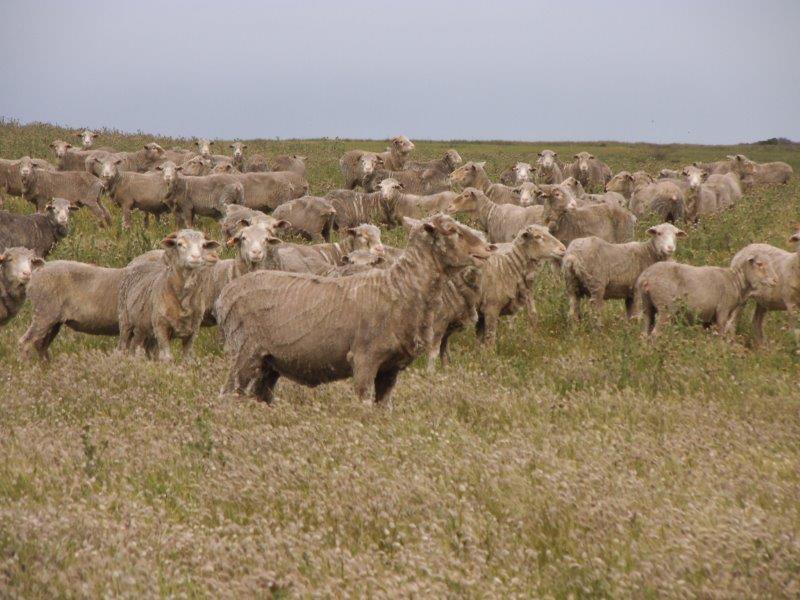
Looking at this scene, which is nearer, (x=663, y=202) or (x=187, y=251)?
(x=187, y=251)

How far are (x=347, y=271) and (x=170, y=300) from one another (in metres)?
2.06

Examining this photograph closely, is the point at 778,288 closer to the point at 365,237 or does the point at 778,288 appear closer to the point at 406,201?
the point at 365,237

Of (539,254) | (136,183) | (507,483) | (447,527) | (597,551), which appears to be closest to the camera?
(597,551)

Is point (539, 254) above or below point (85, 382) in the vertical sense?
above

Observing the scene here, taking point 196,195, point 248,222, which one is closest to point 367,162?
point 196,195

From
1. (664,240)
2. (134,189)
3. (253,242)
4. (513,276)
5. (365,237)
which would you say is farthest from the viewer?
(134,189)

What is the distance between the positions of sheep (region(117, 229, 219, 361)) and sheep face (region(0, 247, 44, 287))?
3.87 feet

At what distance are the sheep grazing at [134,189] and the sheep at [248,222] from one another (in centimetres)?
414

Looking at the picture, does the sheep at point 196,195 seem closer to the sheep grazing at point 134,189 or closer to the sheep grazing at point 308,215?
the sheep grazing at point 134,189

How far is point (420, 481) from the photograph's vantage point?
239 inches

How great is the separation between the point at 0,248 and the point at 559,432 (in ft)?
37.6

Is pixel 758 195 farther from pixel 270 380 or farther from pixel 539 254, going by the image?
pixel 270 380

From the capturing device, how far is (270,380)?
8.91 metres

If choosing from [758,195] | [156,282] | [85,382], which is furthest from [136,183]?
[758,195]
